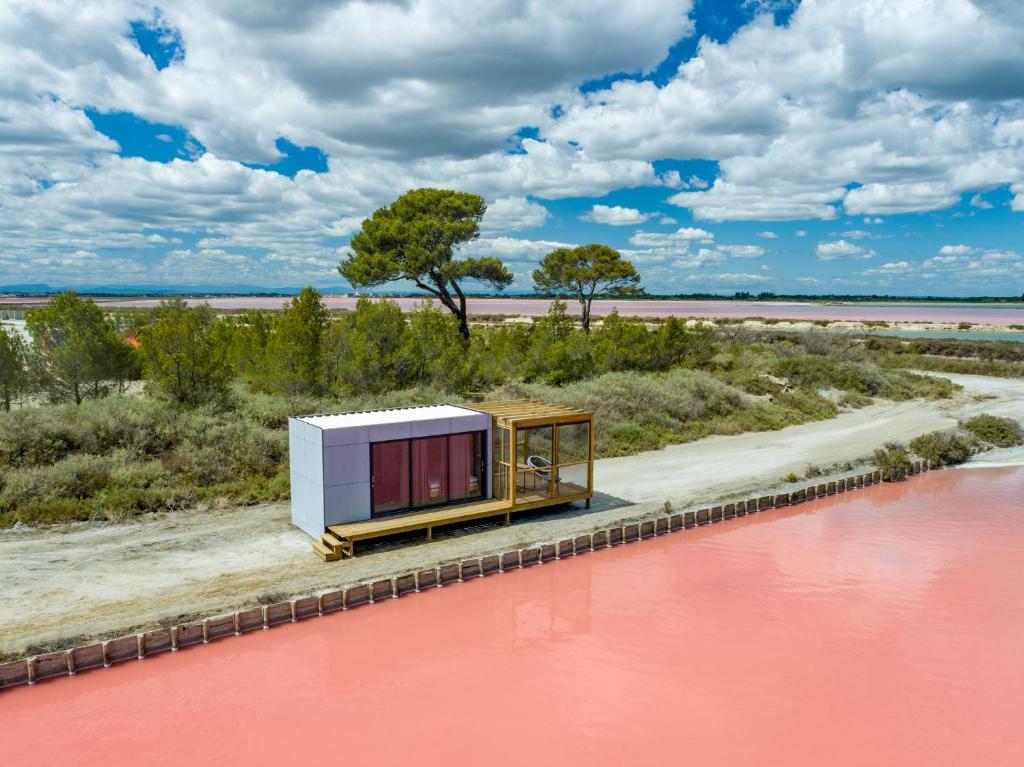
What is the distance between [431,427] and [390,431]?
100 cm

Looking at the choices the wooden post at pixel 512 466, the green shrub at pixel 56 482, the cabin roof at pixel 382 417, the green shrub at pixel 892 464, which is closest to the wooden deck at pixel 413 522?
the wooden post at pixel 512 466

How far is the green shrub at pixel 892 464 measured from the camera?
2347 centimetres

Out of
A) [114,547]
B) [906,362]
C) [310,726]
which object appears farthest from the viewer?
[906,362]

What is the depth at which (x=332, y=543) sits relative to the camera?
14414 millimetres

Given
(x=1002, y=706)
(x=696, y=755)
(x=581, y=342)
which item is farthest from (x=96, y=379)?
(x=1002, y=706)

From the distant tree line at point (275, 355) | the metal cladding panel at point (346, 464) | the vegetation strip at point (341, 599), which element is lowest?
the vegetation strip at point (341, 599)

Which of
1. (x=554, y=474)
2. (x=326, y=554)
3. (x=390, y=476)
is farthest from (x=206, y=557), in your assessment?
(x=554, y=474)

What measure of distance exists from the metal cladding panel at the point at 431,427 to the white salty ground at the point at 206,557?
248cm

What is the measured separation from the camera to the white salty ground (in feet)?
38.4

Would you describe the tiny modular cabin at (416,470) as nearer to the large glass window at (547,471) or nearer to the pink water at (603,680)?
the large glass window at (547,471)

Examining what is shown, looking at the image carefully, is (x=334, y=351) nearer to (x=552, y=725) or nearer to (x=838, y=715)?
(x=552, y=725)

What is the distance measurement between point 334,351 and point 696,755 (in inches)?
795

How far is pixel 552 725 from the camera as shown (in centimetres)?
940

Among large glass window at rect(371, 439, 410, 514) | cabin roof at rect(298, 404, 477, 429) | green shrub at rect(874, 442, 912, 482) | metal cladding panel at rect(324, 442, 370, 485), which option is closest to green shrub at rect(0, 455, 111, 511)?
cabin roof at rect(298, 404, 477, 429)
